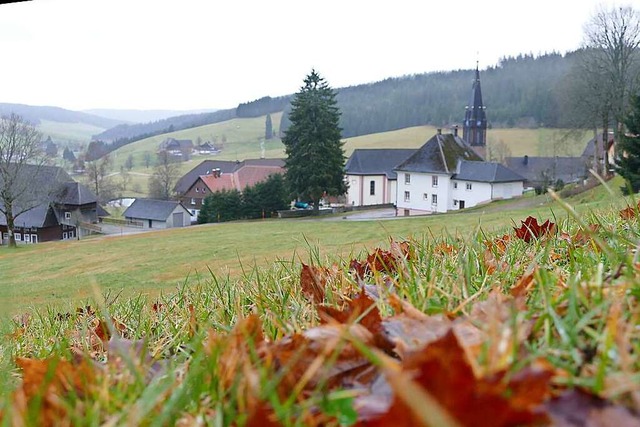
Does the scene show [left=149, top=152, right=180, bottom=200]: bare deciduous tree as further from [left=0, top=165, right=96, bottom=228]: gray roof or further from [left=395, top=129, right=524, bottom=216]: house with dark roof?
[left=395, top=129, right=524, bottom=216]: house with dark roof

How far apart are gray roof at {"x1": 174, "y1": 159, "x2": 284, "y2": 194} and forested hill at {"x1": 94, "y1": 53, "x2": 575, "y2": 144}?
5.18 m

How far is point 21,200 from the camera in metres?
23.8

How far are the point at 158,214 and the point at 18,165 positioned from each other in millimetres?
8200

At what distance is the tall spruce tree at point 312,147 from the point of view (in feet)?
85.9

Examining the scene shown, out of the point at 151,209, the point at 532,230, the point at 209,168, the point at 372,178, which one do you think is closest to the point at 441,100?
the point at 372,178

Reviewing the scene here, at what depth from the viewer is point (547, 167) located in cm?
3841

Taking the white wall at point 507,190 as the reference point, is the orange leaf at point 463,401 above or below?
above

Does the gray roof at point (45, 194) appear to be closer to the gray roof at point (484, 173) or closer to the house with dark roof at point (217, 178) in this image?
the house with dark roof at point (217, 178)

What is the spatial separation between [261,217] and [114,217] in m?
9.41

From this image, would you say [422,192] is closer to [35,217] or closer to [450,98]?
[450,98]

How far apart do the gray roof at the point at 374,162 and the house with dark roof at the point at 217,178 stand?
183 inches

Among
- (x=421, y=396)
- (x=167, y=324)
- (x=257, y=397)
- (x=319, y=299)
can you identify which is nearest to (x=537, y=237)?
(x=319, y=299)

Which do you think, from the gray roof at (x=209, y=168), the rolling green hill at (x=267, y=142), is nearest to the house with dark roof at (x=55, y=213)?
the rolling green hill at (x=267, y=142)

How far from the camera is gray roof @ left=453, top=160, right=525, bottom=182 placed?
29.0 m
